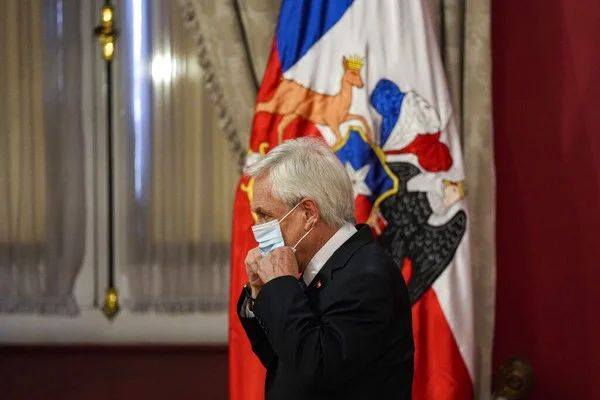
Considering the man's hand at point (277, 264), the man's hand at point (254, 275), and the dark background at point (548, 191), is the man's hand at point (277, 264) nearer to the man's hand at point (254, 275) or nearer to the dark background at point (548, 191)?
the man's hand at point (254, 275)

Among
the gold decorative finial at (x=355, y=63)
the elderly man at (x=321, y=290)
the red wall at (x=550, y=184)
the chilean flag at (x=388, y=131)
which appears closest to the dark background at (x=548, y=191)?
the red wall at (x=550, y=184)

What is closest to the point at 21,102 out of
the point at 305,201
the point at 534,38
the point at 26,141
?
the point at 26,141

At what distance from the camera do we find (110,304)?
3.52 m

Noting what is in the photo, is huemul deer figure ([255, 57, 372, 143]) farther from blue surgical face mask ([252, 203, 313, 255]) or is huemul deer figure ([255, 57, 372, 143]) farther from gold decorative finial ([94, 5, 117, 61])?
blue surgical face mask ([252, 203, 313, 255])

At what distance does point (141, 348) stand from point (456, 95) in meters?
1.60

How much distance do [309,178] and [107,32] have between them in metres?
2.20

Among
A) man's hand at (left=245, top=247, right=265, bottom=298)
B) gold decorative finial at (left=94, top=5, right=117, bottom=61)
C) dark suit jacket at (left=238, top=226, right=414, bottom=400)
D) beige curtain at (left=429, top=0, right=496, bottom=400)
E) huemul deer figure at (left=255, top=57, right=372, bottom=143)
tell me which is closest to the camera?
dark suit jacket at (left=238, top=226, right=414, bottom=400)

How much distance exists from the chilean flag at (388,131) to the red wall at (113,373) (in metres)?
0.53

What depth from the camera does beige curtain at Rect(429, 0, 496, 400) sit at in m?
2.96

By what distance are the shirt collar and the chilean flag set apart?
46.7 inches

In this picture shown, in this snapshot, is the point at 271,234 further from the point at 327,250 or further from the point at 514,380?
the point at 514,380

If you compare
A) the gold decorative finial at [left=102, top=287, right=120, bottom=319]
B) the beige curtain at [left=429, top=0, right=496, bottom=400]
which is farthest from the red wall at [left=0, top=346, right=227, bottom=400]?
the beige curtain at [left=429, top=0, right=496, bottom=400]

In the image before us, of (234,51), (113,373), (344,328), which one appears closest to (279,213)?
(344,328)

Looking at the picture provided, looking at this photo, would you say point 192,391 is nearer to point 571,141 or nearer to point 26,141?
point 26,141
